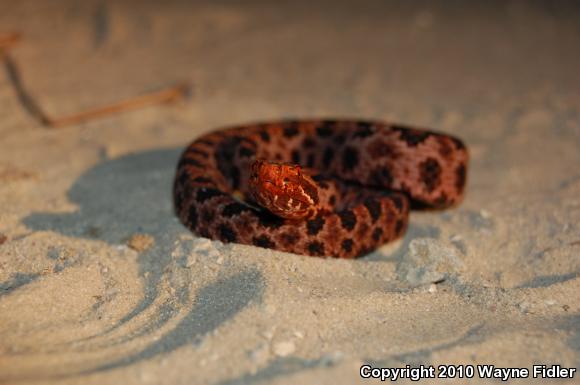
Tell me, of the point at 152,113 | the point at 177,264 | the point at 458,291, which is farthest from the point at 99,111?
the point at 458,291

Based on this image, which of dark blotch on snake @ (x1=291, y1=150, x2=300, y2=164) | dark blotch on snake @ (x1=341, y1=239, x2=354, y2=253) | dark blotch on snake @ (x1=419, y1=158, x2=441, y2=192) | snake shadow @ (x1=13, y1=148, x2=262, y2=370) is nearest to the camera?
snake shadow @ (x1=13, y1=148, x2=262, y2=370)

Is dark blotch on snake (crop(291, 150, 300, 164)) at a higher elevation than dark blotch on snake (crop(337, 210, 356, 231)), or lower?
higher

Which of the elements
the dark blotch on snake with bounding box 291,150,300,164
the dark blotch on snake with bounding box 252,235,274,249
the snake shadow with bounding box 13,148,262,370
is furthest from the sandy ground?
the dark blotch on snake with bounding box 291,150,300,164

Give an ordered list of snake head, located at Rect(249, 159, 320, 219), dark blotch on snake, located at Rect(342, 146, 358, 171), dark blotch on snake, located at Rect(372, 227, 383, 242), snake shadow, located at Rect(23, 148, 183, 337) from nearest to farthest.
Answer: snake head, located at Rect(249, 159, 320, 219) < snake shadow, located at Rect(23, 148, 183, 337) < dark blotch on snake, located at Rect(372, 227, 383, 242) < dark blotch on snake, located at Rect(342, 146, 358, 171)

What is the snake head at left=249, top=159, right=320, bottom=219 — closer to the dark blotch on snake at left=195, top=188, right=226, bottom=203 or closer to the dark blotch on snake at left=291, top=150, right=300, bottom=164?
the dark blotch on snake at left=195, top=188, right=226, bottom=203

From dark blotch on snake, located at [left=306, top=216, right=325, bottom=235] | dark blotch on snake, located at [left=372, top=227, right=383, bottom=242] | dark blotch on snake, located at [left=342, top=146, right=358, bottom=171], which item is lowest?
dark blotch on snake, located at [left=372, top=227, right=383, bottom=242]

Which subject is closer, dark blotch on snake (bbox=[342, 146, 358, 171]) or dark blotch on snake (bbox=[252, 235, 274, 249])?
dark blotch on snake (bbox=[252, 235, 274, 249])

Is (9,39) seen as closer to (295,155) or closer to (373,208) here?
(295,155)

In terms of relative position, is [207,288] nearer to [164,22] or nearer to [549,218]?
[549,218]
